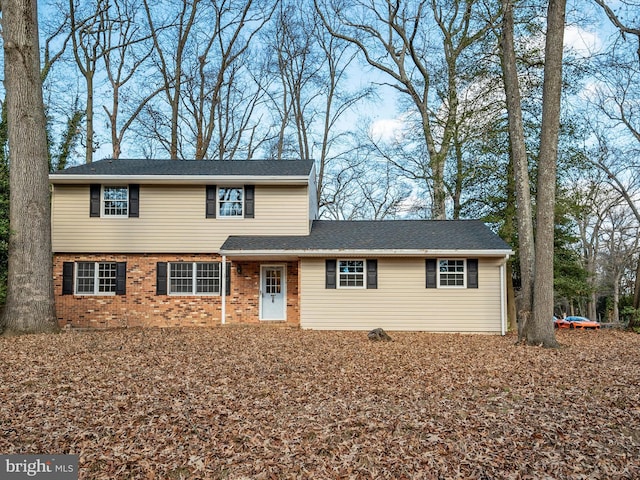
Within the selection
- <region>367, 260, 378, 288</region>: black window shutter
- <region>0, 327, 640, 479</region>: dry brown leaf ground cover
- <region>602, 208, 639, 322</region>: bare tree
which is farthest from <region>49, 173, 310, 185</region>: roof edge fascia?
<region>602, 208, 639, 322</region>: bare tree

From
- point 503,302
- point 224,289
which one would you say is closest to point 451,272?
point 503,302

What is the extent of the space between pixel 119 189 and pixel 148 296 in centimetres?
357

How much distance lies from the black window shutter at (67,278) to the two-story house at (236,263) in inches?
1.2

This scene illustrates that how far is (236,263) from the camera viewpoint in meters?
15.7

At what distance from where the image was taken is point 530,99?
1694 centimetres

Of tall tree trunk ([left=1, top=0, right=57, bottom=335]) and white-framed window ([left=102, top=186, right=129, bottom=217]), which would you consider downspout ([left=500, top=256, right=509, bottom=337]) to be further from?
tall tree trunk ([left=1, top=0, right=57, bottom=335])

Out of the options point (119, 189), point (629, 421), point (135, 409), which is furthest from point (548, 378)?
point (119, 189)

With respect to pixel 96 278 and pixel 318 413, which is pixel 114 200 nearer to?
pixel 96 278

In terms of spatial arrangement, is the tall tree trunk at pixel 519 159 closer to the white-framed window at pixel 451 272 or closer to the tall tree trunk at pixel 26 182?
the white-framed window at pixel 451 272

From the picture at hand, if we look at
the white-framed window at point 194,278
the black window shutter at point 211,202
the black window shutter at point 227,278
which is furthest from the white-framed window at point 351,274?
the black window shutter at point 211,202

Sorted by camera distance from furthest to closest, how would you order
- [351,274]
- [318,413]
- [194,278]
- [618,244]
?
[618,244] → [194,278] → [351,274] → [318,413]

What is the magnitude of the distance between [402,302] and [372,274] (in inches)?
47.8

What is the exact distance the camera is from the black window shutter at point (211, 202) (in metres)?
16.0

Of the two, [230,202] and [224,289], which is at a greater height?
[230,202]
